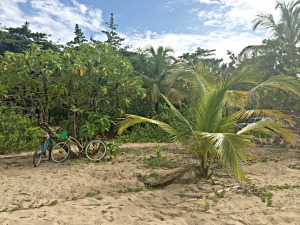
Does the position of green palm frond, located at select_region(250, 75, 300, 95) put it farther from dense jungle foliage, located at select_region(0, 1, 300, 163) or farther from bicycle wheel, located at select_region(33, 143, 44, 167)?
bicycle wheel, located at select_region(33, 143, 44, 167)

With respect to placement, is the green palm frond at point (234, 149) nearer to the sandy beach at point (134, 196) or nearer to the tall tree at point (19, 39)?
the sandy beach at point (134, 196)

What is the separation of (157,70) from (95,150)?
9120 millimetres

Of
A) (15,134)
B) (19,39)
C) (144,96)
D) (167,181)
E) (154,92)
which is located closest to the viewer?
(167,181)

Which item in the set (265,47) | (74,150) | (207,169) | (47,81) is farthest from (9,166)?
(265,47)

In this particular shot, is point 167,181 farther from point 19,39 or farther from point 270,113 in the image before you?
point 19,39

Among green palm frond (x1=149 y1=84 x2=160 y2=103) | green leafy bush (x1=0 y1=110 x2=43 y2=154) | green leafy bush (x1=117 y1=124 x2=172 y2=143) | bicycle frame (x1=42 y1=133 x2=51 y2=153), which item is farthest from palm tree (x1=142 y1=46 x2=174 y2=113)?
bicycle frame (x1=42 y1=133 x2=51 y2=153)

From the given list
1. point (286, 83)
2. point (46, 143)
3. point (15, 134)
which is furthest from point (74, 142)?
point (286, 83)

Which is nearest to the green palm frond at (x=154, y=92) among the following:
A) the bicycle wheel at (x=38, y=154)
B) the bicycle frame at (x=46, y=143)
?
the bicycle frame at (x=46, y=143)

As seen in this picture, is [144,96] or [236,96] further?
[144,96]

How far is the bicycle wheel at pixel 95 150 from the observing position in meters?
6.97

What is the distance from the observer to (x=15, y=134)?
860 cm

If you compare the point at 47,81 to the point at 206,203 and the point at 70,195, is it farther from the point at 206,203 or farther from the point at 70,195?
the point at 206,203

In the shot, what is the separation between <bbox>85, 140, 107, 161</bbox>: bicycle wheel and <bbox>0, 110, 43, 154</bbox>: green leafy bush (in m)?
2.61

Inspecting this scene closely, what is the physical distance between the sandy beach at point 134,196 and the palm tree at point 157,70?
8.72 metres
